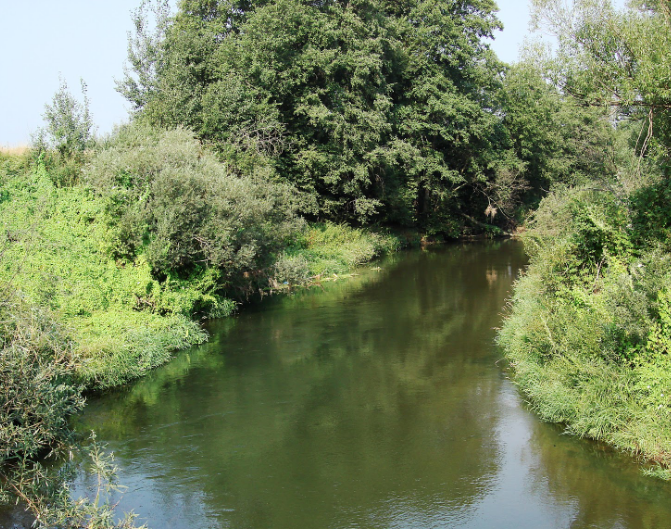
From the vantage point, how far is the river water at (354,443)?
9.58 metres

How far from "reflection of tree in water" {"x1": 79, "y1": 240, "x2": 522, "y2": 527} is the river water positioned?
4 cm

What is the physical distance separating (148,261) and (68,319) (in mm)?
4203

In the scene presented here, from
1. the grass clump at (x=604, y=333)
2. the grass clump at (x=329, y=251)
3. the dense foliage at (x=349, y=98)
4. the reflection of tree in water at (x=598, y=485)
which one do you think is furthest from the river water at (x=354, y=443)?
the dense foliage at (x=349, y=98)

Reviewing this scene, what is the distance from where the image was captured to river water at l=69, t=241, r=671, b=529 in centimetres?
958

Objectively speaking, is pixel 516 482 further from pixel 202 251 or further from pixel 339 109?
pixel 339 109

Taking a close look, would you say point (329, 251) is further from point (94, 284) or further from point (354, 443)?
point (354, 443)

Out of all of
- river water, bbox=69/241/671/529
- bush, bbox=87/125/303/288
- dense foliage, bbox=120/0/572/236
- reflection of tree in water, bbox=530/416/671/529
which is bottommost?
reflection of tree in water, bbox=530/416/671/529

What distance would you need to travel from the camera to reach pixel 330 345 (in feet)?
60.9

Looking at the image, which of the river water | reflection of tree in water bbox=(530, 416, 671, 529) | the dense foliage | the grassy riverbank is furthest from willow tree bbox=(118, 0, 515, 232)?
reflection of tree in water bbox=(530, 416, 671, 529)

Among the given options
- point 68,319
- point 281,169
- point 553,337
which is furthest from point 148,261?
point 281,169

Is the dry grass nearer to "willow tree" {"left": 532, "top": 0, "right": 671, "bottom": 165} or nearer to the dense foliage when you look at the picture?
the dense foliage

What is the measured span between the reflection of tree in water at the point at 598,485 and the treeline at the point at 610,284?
0.98 ft

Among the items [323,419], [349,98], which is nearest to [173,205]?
[323,419]

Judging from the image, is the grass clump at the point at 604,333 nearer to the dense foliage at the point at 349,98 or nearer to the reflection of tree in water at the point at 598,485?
the reflection of tree in water at the point at 598,485
